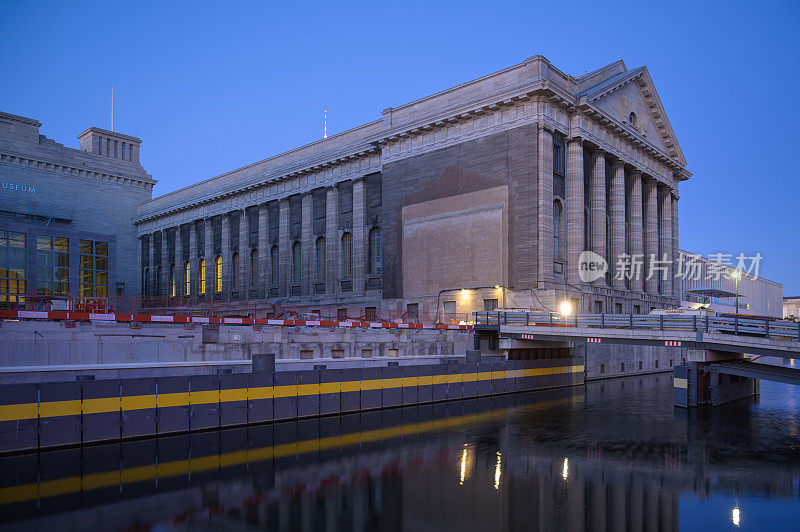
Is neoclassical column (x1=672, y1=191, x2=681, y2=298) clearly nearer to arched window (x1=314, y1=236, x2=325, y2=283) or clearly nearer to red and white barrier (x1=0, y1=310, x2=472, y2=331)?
arched window (x1=314, y1=236, x2=325, y2=283)

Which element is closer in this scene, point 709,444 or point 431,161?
point 709,444

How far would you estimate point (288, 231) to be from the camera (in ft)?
225

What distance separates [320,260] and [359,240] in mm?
7096

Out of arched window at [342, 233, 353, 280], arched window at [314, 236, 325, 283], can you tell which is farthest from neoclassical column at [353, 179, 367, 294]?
arched window at [314, 236, 325, 283]

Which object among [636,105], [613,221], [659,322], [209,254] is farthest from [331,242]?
[659,322]

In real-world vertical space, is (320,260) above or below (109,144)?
below

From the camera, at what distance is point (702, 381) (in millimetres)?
30250

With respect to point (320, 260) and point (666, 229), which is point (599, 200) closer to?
point (666, 229)

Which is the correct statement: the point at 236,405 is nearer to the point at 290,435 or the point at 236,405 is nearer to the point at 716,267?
the point at 290,435

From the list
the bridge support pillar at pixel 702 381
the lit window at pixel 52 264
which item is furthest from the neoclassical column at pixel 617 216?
the lit window at pixel 52 264

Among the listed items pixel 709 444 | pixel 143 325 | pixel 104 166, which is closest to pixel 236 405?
pixel 143 325

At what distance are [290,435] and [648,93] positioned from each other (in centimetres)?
5324

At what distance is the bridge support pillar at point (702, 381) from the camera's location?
29.5 m

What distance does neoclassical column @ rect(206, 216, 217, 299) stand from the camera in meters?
78.7
